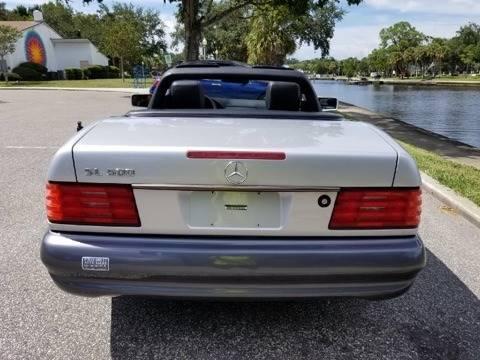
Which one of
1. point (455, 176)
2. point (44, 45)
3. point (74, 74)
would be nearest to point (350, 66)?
point (44, 45)

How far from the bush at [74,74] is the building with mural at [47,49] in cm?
385

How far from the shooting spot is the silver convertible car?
2.36 metres

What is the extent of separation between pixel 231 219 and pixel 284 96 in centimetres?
166

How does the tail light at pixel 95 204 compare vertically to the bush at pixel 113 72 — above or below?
below

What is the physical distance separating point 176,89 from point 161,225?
158 cm

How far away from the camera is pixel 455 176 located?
6879mm

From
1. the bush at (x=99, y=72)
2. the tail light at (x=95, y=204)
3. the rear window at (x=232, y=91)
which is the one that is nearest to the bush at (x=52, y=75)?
the bush at (x=99, y=72)

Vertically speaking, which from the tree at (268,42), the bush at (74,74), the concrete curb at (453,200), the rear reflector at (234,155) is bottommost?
the concrete curb at (453,200)

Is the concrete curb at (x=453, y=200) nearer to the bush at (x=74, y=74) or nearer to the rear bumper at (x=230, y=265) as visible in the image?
the rear bumper at (x=230, y=265)

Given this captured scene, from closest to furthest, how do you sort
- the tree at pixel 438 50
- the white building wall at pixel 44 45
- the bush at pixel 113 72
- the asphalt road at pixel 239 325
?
the asphalt road at pixel 239 325
the white building wall at pixel 44 45
the bush at pixel 113 72
the tree at pixel 438 50

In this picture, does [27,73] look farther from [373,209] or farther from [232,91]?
[373,209]

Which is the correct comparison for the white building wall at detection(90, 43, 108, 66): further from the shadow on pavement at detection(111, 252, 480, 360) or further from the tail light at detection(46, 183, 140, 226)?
the tail light at detection(46, 183, 140, 226)

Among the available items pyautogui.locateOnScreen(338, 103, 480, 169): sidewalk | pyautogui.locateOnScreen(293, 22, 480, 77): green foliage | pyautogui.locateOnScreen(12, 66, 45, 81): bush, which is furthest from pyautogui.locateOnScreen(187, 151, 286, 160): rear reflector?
pyautogui.locateOnScreen(293, 22, 480, 77): green foliage

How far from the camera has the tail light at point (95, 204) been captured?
7.87 ft
